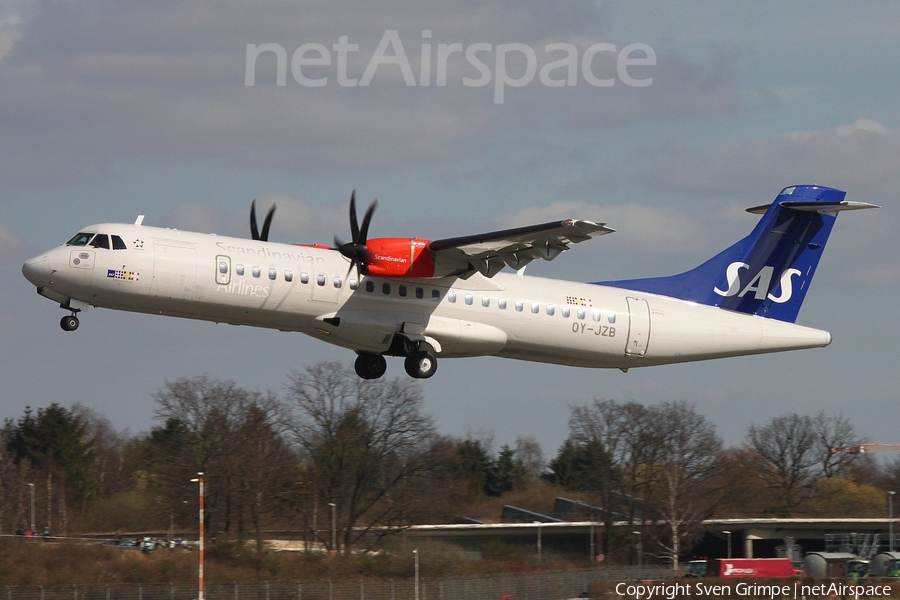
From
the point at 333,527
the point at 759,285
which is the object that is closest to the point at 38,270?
the point at 759,285

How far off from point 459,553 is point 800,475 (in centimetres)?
3224

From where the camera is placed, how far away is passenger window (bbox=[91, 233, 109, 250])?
19.9 m

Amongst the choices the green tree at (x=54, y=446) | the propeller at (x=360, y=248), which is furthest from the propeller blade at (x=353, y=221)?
the green tree at (x=54, y=446)

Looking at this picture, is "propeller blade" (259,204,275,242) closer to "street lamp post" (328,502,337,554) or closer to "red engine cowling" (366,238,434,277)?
"red engine cowling" (366,238,434,277)

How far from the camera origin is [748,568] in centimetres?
3219

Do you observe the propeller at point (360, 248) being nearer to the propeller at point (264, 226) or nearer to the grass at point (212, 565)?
the propeller at point (264, 226)

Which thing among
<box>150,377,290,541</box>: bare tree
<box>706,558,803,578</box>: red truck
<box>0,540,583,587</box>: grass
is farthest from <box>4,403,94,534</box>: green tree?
<box>706,558,803,578</box>: red truck

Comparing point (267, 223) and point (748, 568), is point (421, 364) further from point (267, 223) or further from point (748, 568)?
point (748, 568)

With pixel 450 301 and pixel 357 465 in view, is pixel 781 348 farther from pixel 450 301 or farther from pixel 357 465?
pixel 357 465

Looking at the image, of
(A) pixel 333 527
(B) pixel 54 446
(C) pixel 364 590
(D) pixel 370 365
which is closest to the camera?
(D) pixel 370 365

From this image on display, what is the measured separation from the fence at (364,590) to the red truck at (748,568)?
169 inches

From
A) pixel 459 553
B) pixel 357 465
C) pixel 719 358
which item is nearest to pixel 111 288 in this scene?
pixel 719 358

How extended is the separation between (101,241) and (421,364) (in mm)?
6476

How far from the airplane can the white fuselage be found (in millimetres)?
27
